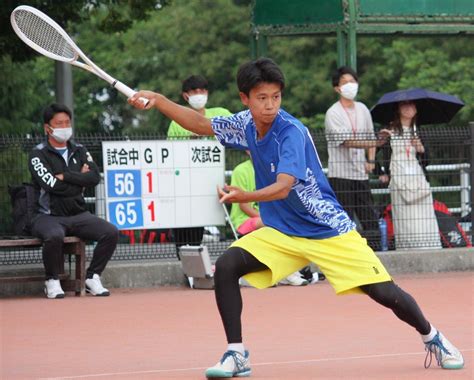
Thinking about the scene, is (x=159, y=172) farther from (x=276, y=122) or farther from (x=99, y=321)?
(x=276, y=122)

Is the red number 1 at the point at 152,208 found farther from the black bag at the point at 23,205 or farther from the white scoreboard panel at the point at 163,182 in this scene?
the black bag at the point at 23,205

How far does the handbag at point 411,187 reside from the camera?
15.7 m

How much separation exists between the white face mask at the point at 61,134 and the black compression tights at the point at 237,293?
5.64 meters

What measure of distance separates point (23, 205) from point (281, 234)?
5952 millimetres

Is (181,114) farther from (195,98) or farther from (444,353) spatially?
(195,98)

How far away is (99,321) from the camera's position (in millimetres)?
11984

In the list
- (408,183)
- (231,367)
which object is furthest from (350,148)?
(231,367)

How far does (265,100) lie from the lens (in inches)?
334

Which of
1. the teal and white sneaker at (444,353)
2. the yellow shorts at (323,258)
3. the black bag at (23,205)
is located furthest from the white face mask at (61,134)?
the teal and white sneaker at (444,353)

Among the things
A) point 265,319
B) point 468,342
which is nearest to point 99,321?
point 265,319

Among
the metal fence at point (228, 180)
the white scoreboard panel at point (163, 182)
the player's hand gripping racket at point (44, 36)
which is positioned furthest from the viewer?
the white scoreboard panel at point (163, 182)

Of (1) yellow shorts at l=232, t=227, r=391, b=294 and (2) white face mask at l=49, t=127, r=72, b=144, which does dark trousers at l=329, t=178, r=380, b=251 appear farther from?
(1) yellow shorts at l=232, t=227, r=391, b=294

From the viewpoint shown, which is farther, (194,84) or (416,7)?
(416,7)

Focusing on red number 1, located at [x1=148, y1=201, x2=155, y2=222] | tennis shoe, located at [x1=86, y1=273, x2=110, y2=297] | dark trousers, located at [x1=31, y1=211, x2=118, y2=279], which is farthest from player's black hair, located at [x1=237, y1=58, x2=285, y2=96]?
red number 1, located at [x1=148, y1=201, x2=155, y2=222]
